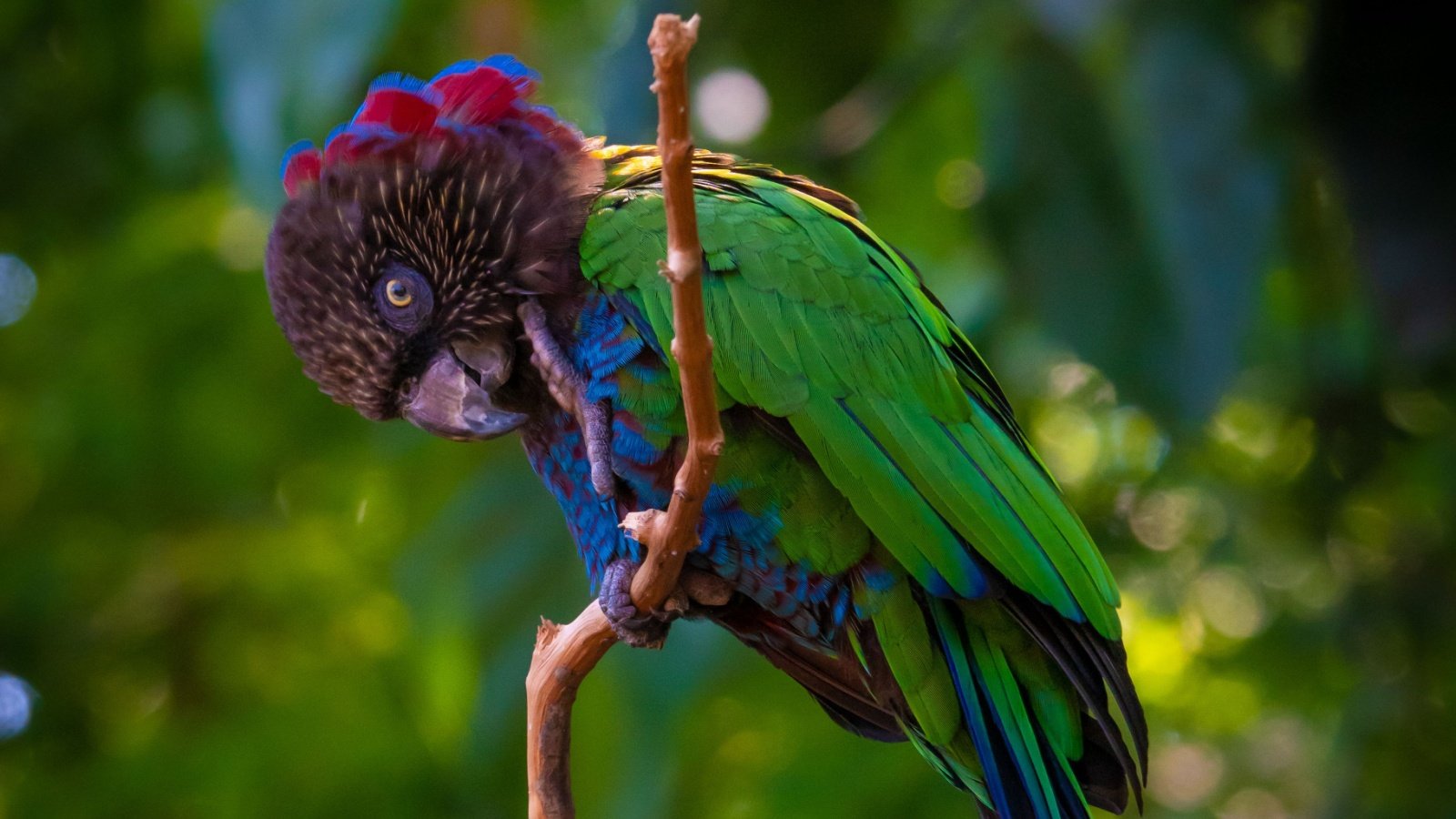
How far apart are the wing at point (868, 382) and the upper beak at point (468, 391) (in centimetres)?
30

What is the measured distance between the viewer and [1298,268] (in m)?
5.09

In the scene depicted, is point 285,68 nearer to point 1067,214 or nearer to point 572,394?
point 572,394

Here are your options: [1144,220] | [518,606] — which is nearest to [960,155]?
[1144,220]

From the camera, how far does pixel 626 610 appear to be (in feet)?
8.02

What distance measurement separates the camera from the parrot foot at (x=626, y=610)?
2455 millimetres

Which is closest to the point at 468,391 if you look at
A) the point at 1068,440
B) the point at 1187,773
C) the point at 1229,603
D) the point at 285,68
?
the point at 285,68

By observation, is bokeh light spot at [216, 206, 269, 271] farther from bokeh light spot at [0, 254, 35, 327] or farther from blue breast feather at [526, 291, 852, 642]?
blue breast feather at [526, 291, 852, 642]

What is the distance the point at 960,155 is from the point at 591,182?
130 inches

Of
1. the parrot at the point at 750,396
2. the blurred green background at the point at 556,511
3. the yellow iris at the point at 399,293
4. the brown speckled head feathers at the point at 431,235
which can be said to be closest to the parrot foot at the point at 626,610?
the parrot at the point at 750,396

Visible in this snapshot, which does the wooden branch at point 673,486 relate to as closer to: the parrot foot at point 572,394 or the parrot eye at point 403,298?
the parrot foot at point 572,394

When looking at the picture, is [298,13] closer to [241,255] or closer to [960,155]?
Answer: [241,255]

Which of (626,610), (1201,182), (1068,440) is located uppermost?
(1201,182)

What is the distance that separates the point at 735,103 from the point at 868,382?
326cm

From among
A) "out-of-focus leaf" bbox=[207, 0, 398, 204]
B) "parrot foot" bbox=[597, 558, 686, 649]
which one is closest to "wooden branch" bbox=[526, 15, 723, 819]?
"parrot foot" bbox=[597, 558, 686, 649]
